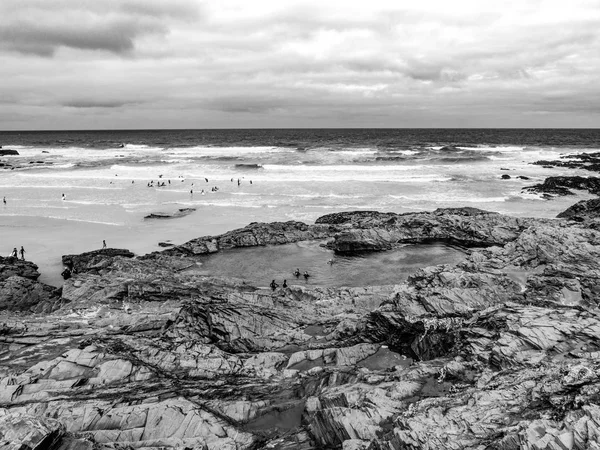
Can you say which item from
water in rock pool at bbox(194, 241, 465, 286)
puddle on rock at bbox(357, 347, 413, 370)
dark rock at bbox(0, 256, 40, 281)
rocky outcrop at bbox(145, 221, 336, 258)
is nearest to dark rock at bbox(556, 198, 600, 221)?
water in rock pool at bbox(194, 241, 465, 286)

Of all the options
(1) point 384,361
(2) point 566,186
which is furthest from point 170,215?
(2) point 566,186

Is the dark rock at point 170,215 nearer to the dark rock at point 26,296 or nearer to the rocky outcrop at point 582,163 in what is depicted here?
the dark rock at point 26,296

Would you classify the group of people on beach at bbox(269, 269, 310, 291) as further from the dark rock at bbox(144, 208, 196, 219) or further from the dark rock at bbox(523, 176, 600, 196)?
the dark rock at bbox(523, 176, 600, 196)

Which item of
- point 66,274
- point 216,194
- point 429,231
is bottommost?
point 66,274

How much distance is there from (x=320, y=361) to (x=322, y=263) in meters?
10.9

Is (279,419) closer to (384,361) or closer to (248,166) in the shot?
(384,361)

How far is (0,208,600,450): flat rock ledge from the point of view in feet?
26.2

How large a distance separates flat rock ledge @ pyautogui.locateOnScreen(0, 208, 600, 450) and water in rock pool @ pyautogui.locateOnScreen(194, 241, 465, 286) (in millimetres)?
2678

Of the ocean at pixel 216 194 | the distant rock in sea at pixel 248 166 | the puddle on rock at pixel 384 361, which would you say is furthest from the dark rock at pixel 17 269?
the distant rock in sea at pixel 248 166

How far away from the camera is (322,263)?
22.8m

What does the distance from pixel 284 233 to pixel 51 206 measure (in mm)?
23399

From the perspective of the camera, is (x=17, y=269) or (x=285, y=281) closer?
(x=285, y=281)

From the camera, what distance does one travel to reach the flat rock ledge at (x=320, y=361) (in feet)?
26.2

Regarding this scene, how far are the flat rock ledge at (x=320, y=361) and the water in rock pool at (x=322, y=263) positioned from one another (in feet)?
8.79
